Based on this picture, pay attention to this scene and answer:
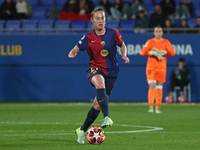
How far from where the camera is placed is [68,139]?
7.15 meters

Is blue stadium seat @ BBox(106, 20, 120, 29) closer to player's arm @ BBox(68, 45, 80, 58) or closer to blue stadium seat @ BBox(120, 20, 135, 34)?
blue stadium seat @ BBox(120, 20, 135, 34)

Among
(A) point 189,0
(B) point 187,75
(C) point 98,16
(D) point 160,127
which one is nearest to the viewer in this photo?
(C) point 98,16

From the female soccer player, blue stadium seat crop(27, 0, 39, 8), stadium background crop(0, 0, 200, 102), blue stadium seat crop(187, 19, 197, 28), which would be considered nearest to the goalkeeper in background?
stadium background crop(0, 0, 200, 102)

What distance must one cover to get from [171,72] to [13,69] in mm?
6630

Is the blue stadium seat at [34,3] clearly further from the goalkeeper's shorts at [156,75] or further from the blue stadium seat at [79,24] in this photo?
the goalkeeper's shorts at [156,75]

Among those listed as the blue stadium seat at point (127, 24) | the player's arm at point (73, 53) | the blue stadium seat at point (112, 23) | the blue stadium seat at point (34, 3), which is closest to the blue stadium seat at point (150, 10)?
the blue stadium seat at point (127, 24)

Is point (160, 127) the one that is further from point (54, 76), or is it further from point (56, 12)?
point (56, 12)

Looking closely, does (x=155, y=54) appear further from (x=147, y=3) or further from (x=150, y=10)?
(x=147, y=3)

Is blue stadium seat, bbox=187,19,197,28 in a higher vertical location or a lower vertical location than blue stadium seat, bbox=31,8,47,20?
lower

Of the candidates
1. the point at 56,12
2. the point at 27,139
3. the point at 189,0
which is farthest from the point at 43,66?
the point at 27,139

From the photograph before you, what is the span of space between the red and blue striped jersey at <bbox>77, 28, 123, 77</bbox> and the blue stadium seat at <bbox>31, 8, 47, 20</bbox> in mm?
14016

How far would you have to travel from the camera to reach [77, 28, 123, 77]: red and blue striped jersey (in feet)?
23.0

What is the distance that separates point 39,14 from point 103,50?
1431 cm

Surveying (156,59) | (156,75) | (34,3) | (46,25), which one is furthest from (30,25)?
(156,75)
